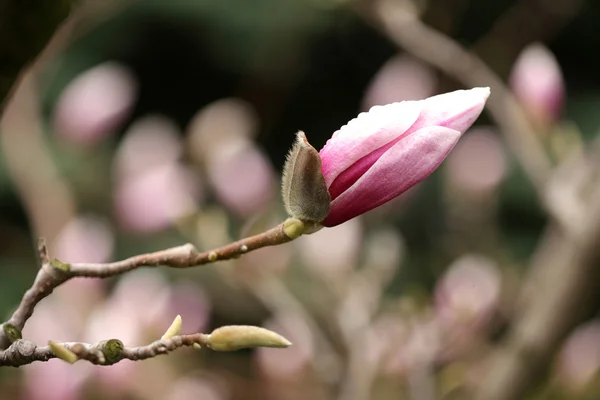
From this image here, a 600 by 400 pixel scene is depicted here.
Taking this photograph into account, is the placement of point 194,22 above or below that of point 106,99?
above

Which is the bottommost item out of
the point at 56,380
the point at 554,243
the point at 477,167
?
the point at 56,380

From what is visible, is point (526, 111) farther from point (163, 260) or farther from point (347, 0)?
point (163, 260)

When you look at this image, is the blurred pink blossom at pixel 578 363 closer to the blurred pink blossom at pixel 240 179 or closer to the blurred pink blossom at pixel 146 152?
the blurred pink blossom at pixel 240 179

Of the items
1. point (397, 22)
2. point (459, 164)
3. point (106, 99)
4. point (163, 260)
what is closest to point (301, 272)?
point (459, 164)

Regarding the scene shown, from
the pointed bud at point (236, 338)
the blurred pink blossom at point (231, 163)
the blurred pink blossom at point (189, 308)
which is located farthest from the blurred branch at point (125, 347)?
the blurred pink blossom at point (189, 308)

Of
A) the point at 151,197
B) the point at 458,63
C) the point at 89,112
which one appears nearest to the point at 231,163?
the point at 151,197

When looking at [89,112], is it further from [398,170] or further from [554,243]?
[398,170]
